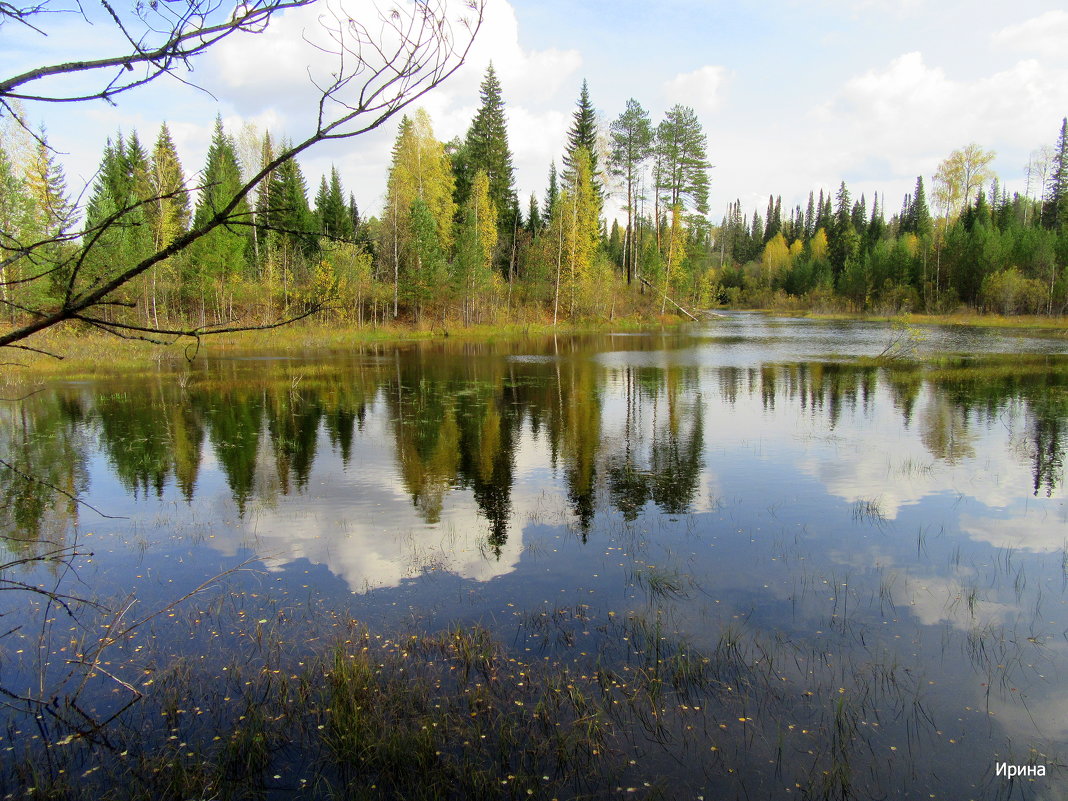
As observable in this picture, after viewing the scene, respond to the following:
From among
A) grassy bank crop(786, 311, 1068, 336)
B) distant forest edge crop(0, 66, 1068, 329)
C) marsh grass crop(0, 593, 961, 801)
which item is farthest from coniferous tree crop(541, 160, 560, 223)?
marsh grass crop(0, 593, 961, 801)

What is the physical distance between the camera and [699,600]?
6609mm

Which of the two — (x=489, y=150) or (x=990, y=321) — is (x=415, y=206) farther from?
(x=990, y=321)

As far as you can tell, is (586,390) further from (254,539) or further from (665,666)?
(665,666)

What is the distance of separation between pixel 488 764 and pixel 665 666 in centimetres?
176

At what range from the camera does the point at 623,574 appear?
7.24 m

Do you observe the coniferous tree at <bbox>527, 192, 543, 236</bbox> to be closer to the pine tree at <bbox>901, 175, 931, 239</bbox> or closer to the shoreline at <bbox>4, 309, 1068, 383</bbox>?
the shoreline at <bbox>4, 309, 1068, 383</bbox>

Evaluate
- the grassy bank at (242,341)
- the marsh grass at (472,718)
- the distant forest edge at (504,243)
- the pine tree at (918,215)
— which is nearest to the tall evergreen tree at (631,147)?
the distant forest edge at (504,243)

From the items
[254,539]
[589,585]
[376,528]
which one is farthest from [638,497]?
[254,539]

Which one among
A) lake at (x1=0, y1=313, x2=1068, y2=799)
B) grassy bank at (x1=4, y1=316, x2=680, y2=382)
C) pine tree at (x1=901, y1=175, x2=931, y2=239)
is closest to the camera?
lake at (x1=0, y1=313, x2=1068, y2=799)

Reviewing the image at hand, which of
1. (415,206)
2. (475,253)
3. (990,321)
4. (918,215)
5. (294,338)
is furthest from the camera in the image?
(918,215)

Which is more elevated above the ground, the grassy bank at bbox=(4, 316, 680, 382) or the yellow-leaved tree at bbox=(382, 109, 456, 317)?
the yellow-leaved tree at bbox=(382, 109, 456, 317)

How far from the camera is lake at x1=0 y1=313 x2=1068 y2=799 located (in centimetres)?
458

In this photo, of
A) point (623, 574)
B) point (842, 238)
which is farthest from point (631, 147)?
point (623, 574)

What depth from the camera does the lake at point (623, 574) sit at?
15.0 ft
